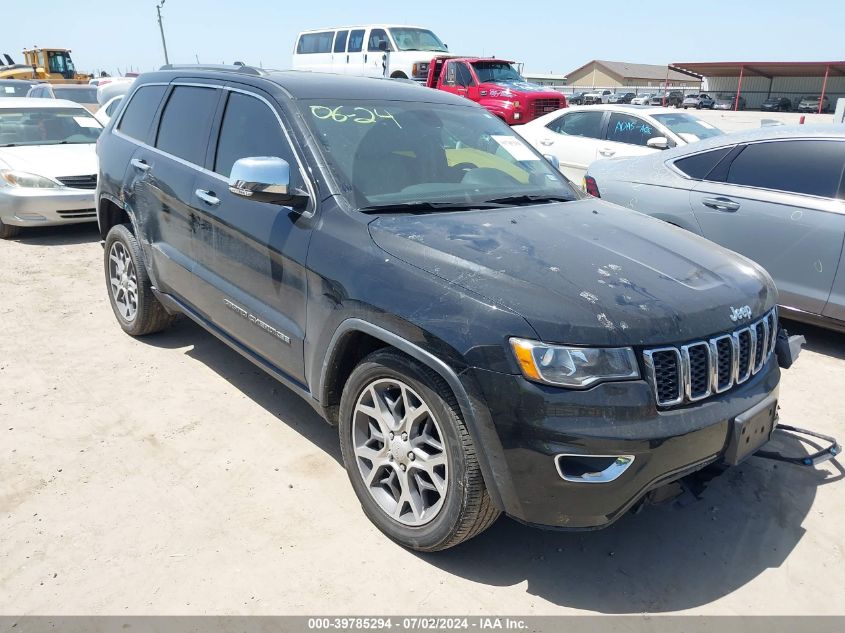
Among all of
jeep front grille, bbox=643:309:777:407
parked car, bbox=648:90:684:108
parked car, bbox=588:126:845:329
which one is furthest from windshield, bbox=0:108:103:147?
parked car, bbox=648:90:684:108

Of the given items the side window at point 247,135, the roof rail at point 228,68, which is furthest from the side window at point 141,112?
the side window at point 247,135

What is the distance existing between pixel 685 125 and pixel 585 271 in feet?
24.6

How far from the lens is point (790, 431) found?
12.7ft

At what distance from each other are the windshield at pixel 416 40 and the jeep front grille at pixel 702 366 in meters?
18.1

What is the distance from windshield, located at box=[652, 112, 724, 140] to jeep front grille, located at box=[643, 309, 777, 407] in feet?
21.9

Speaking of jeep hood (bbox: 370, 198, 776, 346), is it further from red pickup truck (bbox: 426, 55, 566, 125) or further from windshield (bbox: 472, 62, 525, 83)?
windshield (bbox: 472, 62, 525, 83)

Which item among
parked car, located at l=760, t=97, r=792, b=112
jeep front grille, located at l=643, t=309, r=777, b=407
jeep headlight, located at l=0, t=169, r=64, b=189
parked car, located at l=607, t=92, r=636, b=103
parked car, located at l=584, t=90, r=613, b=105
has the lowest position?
parked car, located at l=760, t=97, r=792, b=112

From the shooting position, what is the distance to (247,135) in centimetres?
369

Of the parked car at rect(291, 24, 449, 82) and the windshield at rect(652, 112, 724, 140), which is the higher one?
the parked car at rect(291, 24, 449, 82)

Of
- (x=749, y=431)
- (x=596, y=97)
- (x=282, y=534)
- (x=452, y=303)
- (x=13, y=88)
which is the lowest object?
(x=596, y=97)

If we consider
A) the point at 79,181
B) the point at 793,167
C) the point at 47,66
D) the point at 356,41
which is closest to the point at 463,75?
the point at 356,41

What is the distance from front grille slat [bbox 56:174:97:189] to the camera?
8046 mm

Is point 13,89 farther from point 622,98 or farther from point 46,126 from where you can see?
point 622,98

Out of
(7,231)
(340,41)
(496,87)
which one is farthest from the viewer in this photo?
(340,41)
